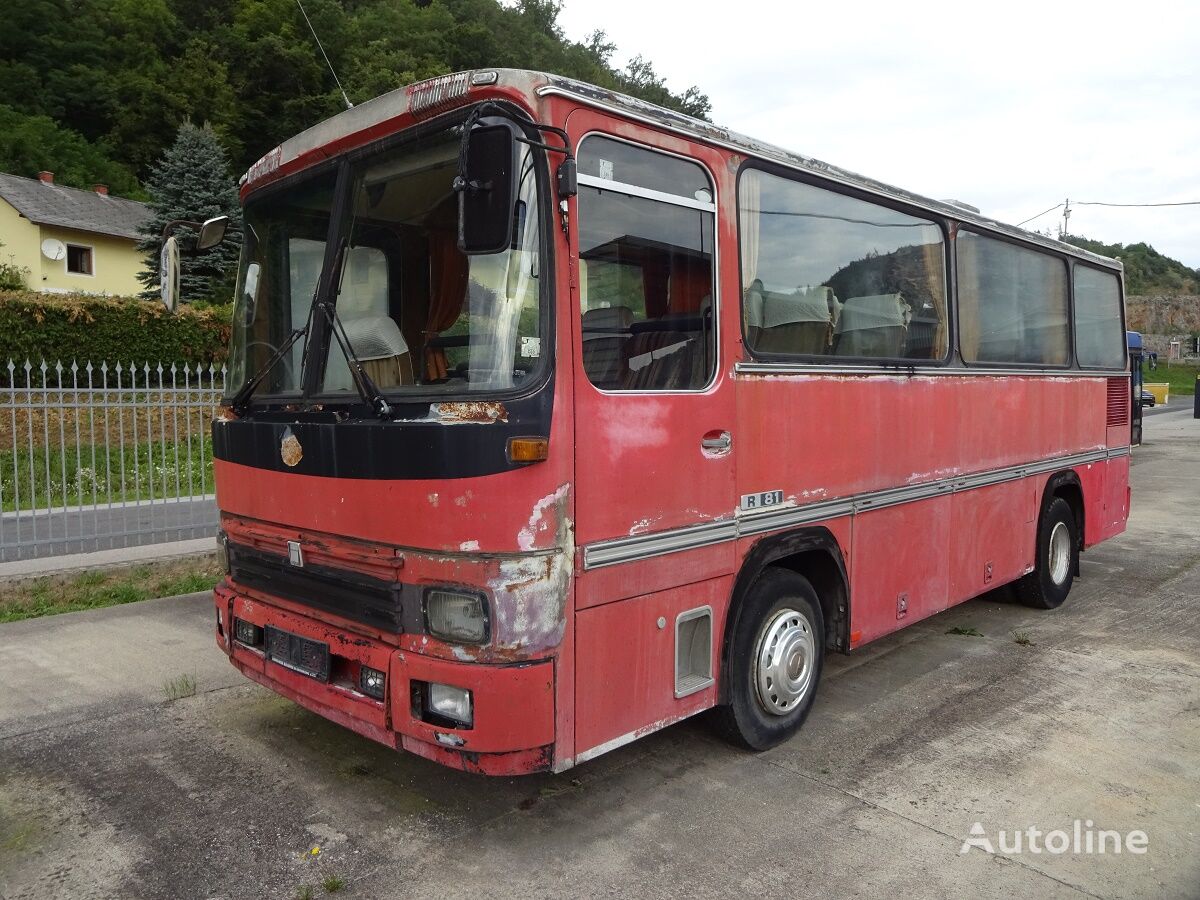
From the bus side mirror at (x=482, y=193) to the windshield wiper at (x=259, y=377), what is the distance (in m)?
1.15

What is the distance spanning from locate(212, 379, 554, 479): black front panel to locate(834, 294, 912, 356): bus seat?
2301 millimetres

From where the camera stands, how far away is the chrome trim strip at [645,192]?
11.0ft

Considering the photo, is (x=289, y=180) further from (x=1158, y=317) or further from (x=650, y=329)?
(x=1158, y=317)

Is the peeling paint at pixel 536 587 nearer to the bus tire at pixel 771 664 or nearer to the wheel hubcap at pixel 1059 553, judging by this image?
the bus tire at pixel 771 664

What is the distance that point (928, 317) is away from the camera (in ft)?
18.2

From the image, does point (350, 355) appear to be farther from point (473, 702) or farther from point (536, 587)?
point (473, 702)

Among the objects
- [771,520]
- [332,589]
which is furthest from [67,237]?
[771,520]

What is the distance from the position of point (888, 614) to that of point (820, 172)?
254 centimetres

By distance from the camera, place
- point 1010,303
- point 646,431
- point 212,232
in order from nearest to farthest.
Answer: point 646,431
point 212,232
point 1010,303

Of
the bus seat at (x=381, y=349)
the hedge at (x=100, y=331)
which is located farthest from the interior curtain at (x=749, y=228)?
the hedge at (x=100, y=331)

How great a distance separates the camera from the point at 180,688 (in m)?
5.20

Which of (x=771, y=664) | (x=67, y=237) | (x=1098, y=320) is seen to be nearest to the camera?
(x=771, y=664)

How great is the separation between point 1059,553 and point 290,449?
6407 mm

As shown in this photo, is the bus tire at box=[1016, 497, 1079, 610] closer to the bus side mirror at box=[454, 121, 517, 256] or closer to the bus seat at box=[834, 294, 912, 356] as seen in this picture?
the bus seat at box=[834, 294, 912, 356]
